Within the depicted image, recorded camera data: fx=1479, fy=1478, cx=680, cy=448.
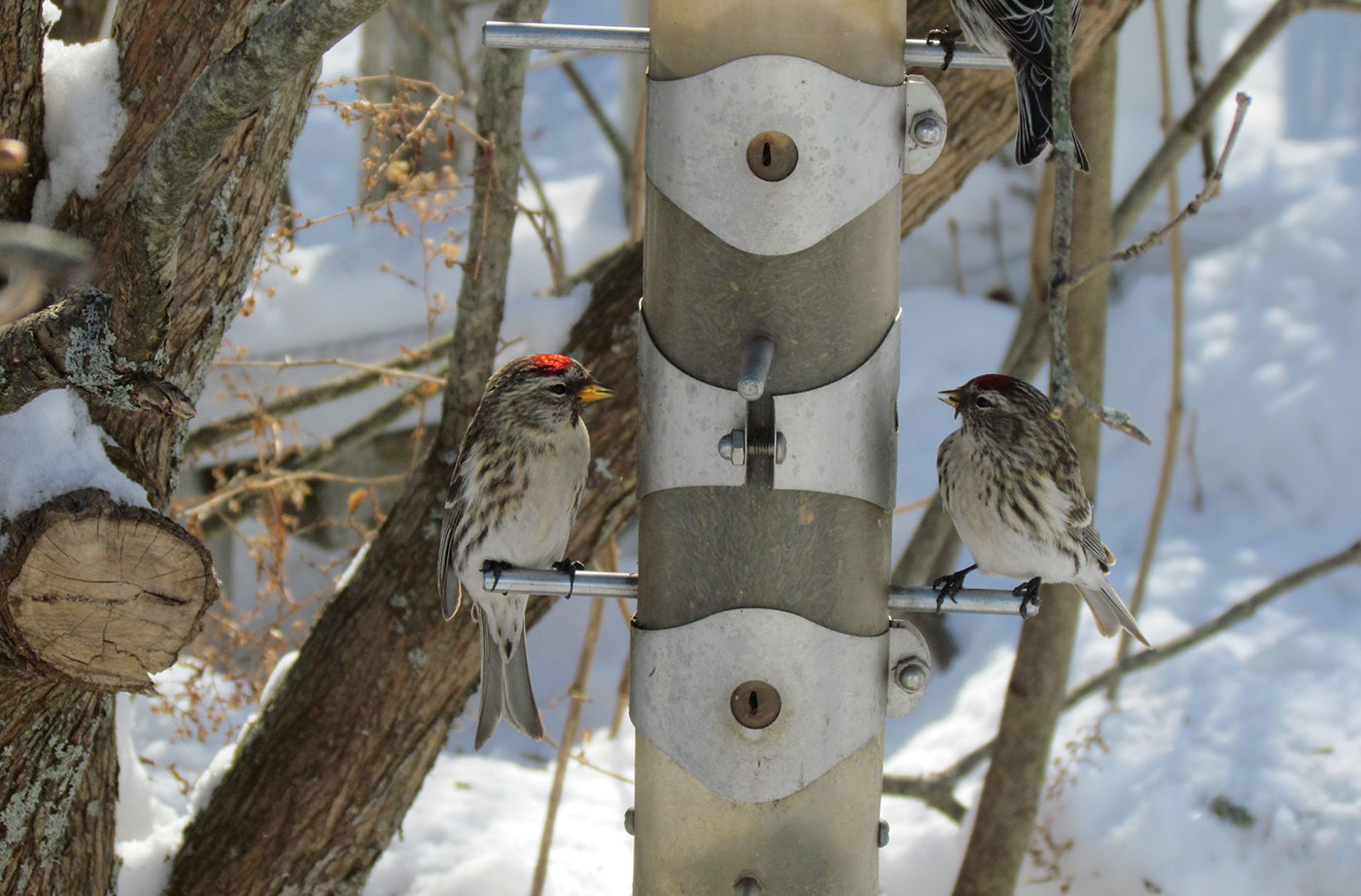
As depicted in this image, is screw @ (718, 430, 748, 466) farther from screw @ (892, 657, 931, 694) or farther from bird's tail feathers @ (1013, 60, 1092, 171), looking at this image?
bird's tail feathers @ (1013, 60, 1092, 171)

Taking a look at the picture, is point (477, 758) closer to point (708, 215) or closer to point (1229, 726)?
point (1229, 726)

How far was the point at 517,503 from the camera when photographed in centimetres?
234

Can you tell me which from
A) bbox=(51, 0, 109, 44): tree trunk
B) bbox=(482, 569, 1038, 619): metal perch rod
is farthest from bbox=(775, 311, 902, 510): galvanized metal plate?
bbox=(51, 0, 109, 44): tree trunk

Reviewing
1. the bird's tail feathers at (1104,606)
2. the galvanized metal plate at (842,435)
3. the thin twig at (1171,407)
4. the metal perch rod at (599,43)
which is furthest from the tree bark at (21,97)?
the thin twig at (1171,407)

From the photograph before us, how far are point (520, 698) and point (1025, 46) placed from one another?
4.25 feet

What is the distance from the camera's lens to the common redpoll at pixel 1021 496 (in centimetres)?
223

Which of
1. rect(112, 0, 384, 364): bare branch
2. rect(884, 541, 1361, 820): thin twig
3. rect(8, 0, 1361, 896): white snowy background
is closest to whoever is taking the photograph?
rect(112, 0, 384, 364): bare branch

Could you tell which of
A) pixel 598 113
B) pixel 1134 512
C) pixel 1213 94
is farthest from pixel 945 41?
pixel 598 113

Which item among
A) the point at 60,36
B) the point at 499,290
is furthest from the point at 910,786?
the point at 60,36

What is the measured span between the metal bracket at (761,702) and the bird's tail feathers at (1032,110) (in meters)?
0.81

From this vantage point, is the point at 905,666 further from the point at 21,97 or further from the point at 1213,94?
the point at 1213,94

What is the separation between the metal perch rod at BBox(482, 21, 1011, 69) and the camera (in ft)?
6.32

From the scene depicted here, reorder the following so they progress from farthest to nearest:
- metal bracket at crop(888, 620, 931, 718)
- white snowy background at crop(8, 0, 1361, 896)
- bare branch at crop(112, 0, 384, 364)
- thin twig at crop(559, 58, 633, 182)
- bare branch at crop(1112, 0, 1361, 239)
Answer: thin twig at crop(559, 58, 633, 182) < white snowy background at crop(8, 0, 1361, 896) < bare branch at crop(1112, 0, 1361, 239) < metal bracket at crop(888, 620, 931, 718) < bare branch at crop(112, 0, 384, 364)

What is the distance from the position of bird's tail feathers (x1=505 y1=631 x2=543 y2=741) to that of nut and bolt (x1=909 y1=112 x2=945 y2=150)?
3.25ft
